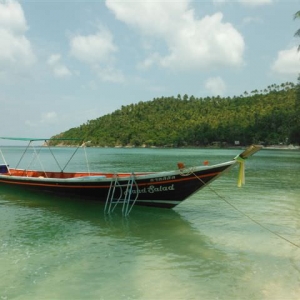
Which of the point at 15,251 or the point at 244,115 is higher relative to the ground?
the point at 244,115

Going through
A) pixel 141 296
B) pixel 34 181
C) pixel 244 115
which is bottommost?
pixel 141 296

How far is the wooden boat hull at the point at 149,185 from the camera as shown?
36.8 ft

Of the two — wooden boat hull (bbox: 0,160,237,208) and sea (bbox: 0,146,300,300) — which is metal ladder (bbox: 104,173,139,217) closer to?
wooden boat hull (bbox: 0,160,237,208)

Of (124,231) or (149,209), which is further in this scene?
(149,209)

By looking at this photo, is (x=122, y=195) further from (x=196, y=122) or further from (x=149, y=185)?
(x=196, y=122)

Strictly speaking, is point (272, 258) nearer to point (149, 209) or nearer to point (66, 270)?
point (66, 270)

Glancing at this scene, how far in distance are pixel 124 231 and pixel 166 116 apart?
151m

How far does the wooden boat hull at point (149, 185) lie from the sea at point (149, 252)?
45 cm

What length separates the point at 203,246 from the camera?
8.56 metres

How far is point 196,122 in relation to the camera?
143875 mm

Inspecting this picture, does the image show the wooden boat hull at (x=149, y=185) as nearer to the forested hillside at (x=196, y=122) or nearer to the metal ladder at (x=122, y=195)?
the metal ladder at (x=122, y=195)

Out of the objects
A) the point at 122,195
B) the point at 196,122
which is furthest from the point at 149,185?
the point at 196,122

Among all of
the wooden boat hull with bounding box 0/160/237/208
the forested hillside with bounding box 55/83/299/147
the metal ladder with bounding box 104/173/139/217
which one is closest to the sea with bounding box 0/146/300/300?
the metal ladder with bounding box 104/173/139/217

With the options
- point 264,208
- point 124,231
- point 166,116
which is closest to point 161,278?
point 124,231
